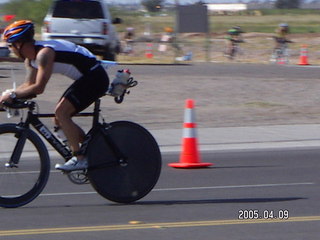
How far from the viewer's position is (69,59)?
7629 mm

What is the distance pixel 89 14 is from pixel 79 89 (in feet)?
66.6

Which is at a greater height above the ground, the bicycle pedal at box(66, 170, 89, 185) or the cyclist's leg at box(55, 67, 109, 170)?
the cyclist's leg at box(55, 67, 109, 170)

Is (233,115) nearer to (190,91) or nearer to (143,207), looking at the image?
(190,91)

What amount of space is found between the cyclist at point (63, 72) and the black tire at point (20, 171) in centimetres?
23

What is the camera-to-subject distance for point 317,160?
37.5 ft

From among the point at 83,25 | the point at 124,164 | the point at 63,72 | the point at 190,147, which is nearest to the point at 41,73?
the point at 63,72

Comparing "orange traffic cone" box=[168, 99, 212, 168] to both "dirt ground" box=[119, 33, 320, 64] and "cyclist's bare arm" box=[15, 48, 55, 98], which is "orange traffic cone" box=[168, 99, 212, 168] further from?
"dirt ground" box=[119, 33, 320, 64]

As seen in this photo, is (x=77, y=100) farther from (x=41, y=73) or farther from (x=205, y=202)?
(x=205, y=202)

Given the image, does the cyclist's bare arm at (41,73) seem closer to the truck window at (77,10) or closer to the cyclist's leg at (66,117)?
the cyclist's leg at (66,117)

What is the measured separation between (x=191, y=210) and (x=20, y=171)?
69.6 inches

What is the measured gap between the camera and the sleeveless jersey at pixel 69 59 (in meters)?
7.59

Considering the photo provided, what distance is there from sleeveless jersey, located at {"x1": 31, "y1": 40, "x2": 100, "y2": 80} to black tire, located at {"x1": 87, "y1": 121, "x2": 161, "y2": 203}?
683 mm

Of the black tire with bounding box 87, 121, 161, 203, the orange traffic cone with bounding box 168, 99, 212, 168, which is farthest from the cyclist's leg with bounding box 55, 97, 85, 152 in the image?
the orange traffic cone with bounding box 168, 99, 212, 168

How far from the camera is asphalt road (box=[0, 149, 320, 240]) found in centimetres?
668
